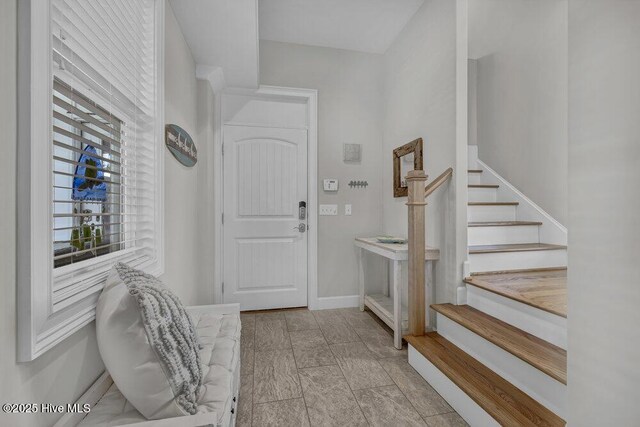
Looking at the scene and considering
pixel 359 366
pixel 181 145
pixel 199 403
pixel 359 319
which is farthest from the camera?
pixel 359 319

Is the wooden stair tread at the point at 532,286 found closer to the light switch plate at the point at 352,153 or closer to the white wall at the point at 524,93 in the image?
the white wall at the point at 524,93

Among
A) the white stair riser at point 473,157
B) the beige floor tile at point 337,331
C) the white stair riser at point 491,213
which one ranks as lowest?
the beige floor tile at point 337,331

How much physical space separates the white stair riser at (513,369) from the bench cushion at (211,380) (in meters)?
1.40

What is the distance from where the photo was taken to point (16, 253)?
739 millimetres

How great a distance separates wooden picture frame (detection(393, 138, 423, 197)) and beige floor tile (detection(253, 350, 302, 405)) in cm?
171

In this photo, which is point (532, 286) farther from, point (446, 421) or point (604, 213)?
point (604, 213)

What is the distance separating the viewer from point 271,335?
256 cm

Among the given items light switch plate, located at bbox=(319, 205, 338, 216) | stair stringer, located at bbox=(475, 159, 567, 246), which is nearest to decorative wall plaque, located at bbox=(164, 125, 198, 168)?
light switch plate, located at bbox=(319, 205, 338, 216)

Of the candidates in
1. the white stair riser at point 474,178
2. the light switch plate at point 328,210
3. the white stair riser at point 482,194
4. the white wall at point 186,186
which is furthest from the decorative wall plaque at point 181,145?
the white stair riser at point 474,178

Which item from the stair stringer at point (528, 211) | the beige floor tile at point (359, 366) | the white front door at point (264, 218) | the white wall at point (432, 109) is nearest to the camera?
the beige floor tile at point (359, 366)

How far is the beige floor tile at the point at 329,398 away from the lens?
5.04 feet

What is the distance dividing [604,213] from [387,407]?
1.39 metres

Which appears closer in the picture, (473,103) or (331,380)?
(331,380)
